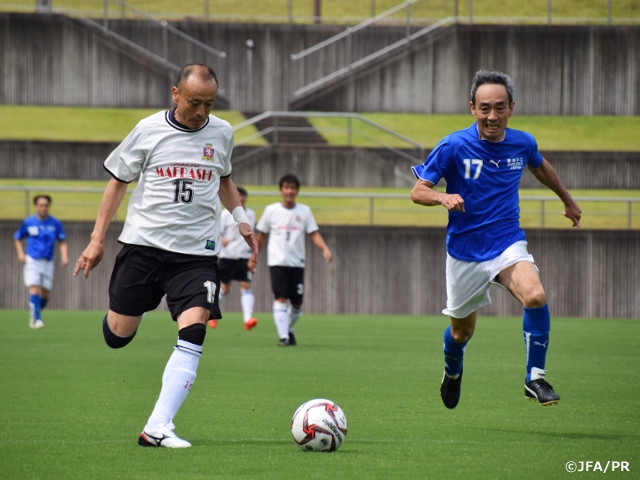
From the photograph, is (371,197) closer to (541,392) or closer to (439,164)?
(439,164)

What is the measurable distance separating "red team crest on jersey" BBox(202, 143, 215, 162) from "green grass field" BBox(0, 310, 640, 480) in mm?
1807

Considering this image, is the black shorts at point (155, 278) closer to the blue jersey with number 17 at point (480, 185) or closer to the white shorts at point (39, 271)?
the blue jersey with number 17 at point (480, 185)

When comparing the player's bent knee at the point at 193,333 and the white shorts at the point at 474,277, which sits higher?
the white shorts at the point at 474,277

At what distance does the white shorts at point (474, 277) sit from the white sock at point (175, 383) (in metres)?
2.20

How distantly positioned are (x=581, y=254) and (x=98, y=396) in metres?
17.3

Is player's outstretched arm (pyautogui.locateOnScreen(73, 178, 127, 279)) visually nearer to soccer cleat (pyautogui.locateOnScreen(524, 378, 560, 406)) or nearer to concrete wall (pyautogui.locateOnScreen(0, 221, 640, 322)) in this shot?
soccer cleat (pyautogui.locateOnScreen(524, 378, 560, 406))

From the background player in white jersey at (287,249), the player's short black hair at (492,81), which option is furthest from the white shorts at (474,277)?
the background player in white jersey at (287,249)

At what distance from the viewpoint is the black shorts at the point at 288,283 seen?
16.0m

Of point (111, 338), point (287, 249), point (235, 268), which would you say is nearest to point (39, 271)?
point (235, 268)

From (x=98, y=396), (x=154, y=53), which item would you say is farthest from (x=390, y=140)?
(x=98, y=396)

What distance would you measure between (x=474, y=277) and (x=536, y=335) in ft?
2.18

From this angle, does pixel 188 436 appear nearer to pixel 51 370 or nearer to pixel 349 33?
pixel 51 370

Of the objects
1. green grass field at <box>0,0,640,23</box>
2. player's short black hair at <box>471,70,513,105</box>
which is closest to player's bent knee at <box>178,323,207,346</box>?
player's short black hair at <box>471,70,513,105</box>

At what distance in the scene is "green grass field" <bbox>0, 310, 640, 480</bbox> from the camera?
20.0 ft
